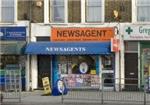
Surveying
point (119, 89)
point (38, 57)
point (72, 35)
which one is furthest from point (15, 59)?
point (119, 89)

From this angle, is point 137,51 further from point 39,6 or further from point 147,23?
point 39,6

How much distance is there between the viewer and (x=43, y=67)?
3356cm

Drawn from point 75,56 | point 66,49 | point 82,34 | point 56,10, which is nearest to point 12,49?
point 66,49

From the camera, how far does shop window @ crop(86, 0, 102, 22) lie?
1305 inches

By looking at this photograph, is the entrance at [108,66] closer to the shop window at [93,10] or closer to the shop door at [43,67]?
the shop window at [93,10]

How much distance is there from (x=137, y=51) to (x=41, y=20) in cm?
558

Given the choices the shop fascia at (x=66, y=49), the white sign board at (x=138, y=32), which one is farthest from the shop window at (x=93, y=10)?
the white sign board at (x=138, y=32)

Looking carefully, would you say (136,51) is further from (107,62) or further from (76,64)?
(76,64)

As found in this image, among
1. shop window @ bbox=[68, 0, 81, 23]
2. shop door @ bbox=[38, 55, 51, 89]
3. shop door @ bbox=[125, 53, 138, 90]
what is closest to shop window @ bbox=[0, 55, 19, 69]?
shop door @ bbox=[38, 55, 51, 89]

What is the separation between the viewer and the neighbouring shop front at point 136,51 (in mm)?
31955

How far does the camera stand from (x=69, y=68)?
110 ft

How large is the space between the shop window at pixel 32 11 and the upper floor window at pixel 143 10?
5345 mm

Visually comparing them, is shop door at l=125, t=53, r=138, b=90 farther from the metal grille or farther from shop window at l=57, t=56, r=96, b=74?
the metal grille

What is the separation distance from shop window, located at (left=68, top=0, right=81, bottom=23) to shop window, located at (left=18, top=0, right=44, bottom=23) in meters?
1.56
